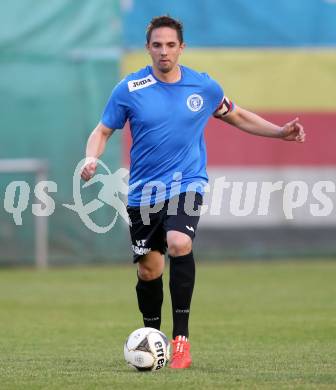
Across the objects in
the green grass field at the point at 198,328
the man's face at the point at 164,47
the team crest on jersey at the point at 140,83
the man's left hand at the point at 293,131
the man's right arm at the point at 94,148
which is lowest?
the green grass field at the point at 198,328

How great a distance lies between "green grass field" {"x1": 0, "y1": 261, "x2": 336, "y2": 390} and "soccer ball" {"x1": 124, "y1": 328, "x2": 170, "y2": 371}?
106mm

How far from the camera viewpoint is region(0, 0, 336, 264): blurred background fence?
1502 cm

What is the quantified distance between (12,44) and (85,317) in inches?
227

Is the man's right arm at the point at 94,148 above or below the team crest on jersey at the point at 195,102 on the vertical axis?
below

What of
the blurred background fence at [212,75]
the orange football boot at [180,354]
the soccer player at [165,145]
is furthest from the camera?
the blurred background fence at [212,75]

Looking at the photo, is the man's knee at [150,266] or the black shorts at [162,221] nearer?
the black shorts at [162,221]

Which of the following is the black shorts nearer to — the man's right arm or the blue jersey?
the blue jersey

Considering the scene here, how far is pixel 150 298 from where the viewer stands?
289 inches

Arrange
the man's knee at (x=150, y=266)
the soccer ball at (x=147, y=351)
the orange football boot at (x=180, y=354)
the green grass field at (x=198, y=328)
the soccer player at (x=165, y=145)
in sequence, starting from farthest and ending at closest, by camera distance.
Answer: the man's knee at (x=150, y=266)
the soccer player at (x=165, y=145)
the orange football boot at (x=180, y=354)
the soccer ball at (x=147, y=351)
the green grass field at (x=198, y=328)

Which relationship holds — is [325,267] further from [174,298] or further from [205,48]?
[174,298]

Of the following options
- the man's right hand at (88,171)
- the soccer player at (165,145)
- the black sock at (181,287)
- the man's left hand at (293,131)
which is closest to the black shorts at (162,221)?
the soccer player at (165,145)

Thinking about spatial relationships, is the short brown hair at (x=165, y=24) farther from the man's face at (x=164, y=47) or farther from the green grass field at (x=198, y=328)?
the green grass field at (x=198, y=328)

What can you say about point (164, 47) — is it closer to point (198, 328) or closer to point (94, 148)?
point (94, 148)

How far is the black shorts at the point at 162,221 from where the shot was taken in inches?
272
